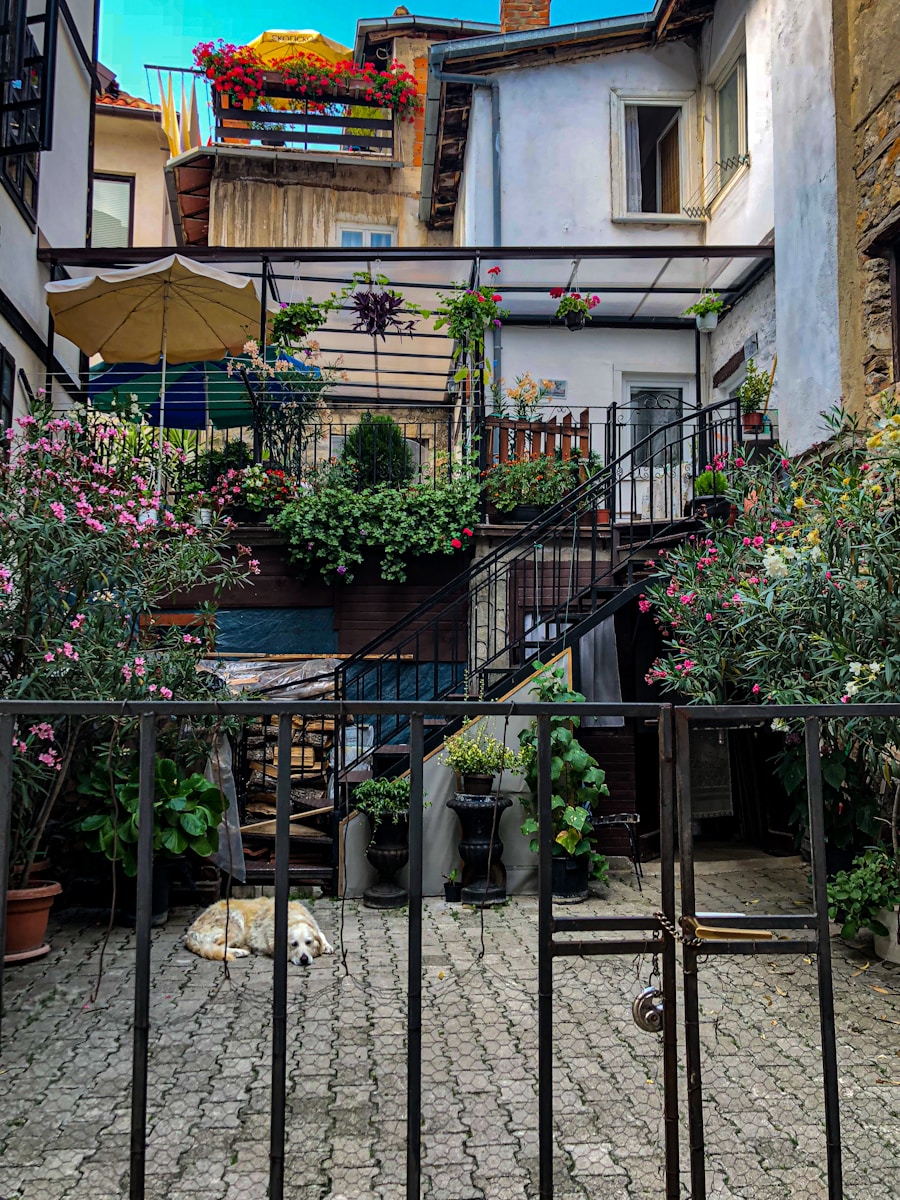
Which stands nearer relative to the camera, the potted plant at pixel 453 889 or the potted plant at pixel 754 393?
the potted plant at pixel 453 889

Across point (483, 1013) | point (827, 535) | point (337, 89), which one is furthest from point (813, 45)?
point (337, 89)

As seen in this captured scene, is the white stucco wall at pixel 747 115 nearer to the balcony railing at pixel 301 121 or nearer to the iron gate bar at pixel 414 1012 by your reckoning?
the balcony railing at pixel 301 121

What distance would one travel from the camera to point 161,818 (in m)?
6.21

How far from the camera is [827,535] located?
17.3 feet

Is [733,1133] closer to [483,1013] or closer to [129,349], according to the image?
[483,1013]

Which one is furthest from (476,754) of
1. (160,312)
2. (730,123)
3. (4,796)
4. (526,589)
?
(730,123)

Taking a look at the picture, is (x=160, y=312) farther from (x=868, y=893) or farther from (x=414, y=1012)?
(x=414, y=1012)

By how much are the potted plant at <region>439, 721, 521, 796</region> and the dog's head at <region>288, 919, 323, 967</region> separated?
6.35 ft

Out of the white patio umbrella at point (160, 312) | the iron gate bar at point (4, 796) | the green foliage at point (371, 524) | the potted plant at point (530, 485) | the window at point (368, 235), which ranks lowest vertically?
the iron gate bar at point (4, 796)

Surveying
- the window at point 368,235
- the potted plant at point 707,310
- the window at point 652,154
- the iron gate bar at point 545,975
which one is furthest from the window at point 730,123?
the iron gate bar at point 545,975

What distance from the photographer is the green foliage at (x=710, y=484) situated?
8078 millimetres

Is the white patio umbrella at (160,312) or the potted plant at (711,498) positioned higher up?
the white patio umbrella at (160,312)

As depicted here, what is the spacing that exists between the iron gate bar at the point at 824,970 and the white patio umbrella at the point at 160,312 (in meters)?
7.45

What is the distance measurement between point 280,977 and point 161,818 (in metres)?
4.24
